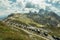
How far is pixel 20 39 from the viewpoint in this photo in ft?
410

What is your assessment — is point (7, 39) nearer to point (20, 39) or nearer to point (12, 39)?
point (12, 39)

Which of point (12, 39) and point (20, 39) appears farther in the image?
point (20, 39)

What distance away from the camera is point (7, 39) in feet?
377

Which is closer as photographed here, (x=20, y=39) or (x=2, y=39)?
(x=2, y=39)

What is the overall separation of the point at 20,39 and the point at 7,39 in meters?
12.6

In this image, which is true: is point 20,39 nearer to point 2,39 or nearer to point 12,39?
point 12,39

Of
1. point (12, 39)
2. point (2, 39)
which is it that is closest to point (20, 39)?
point (12, 39)

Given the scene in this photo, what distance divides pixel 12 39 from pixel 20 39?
32.7ft

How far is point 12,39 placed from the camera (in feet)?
381

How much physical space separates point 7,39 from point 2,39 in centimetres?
593

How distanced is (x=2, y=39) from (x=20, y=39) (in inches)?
724

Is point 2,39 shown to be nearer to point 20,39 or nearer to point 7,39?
point 7,39

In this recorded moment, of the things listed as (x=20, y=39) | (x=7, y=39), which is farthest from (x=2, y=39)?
(x=20, y=39)
